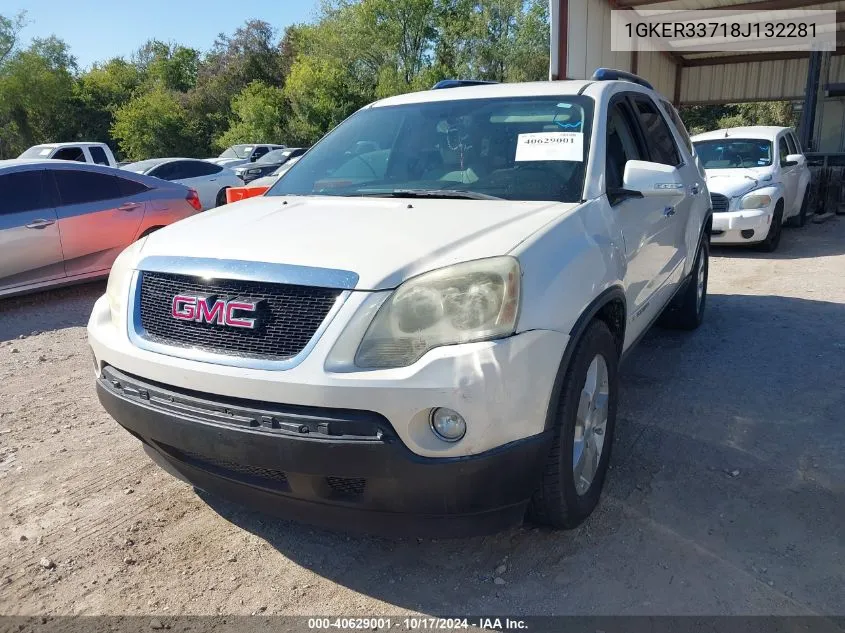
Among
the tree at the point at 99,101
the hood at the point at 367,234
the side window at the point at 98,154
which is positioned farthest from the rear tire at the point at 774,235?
the tree at the point at 99,101

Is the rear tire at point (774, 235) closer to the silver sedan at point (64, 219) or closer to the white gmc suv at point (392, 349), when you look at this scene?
the white gmc suv at point (392, 349)

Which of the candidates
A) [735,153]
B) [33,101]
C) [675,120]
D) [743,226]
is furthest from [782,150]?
[33,101]

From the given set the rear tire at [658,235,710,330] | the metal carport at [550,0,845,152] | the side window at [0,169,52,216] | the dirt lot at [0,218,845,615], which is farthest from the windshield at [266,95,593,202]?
the metal carport at [550,0,845,152]

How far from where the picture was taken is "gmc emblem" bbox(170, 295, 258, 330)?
2309 mm

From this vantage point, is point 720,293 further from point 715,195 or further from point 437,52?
point 437,52

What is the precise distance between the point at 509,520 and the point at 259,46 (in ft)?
175

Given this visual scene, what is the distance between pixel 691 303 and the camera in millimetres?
5344

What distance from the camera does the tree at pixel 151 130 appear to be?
3628 centimetres

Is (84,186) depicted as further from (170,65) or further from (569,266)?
(170,65)

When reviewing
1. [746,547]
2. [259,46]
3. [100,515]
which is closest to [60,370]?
[100,515]

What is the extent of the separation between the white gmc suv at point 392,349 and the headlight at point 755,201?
6.83 m

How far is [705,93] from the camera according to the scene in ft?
74.7

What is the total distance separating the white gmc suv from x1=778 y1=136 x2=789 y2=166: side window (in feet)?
27.0

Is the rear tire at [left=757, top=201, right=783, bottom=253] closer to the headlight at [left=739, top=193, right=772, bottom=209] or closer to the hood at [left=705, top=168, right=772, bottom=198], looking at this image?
the headlight at [left=739, top=193, right=772, bottom=209]
